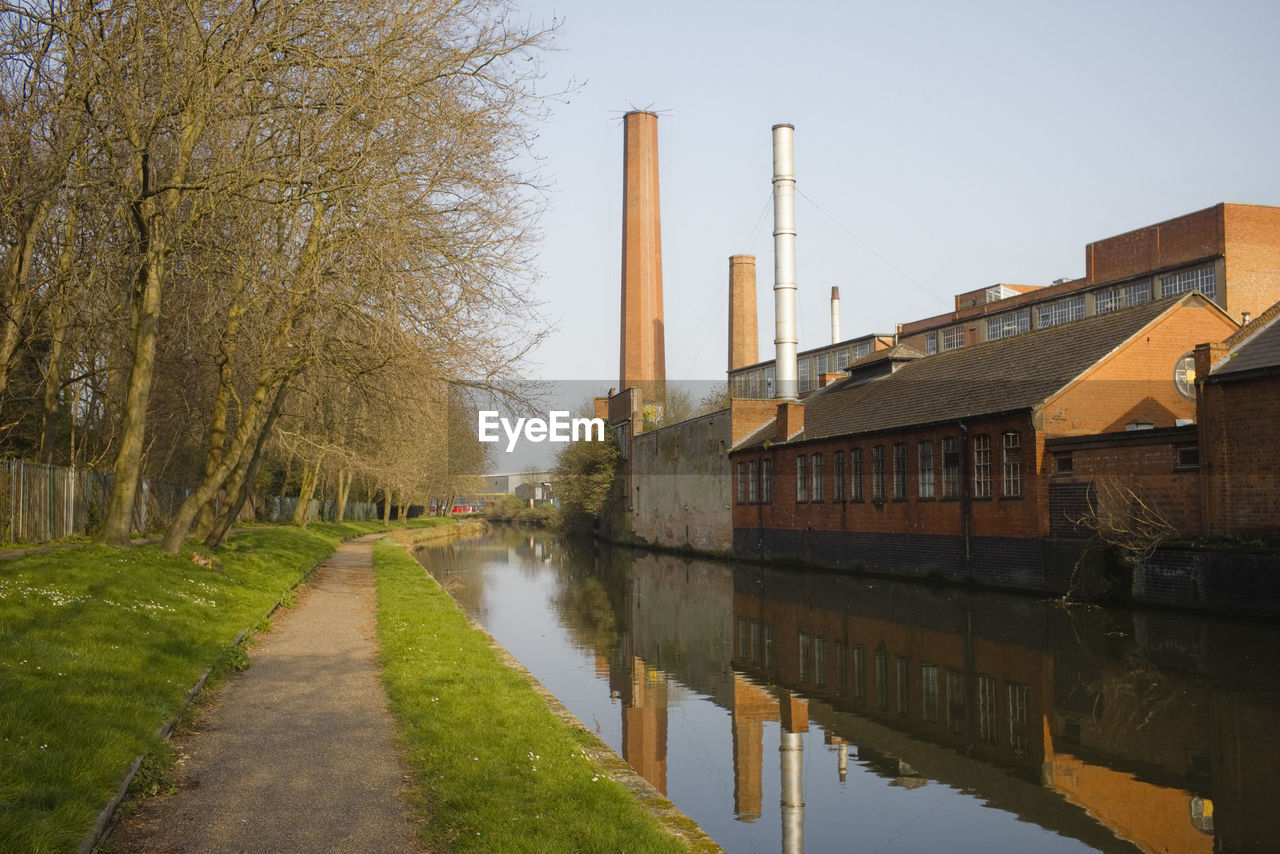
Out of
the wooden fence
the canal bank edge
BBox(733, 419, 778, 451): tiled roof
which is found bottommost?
the canal bank edge

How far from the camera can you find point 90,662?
297 inches

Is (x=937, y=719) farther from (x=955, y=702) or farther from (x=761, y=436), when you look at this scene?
(x=761, y=436)

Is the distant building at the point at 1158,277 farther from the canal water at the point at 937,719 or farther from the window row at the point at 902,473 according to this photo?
the canal water at the point at 937,719

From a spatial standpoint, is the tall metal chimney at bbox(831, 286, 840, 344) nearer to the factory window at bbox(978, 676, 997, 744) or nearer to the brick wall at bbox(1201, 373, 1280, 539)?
the brick wall at bbox(1201, 373, 1280, 539)

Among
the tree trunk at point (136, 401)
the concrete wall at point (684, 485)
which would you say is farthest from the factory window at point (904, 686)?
the concrete wall at point (684, 485)

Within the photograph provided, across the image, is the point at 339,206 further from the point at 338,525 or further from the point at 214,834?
the point at 338,525

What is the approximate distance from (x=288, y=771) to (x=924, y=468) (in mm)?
21188

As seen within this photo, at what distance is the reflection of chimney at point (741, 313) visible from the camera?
6166cm

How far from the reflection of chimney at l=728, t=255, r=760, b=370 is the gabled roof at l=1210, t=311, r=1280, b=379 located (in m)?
44.3

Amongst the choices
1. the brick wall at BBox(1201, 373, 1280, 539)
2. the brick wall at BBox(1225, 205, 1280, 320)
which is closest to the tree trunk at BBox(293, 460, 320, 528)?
the brick wall at BBox(1201, 373, 1280, 539)

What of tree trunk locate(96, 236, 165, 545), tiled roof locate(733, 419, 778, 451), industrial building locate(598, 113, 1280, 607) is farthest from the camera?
tiled roof locate(733, 419, 778, 451)

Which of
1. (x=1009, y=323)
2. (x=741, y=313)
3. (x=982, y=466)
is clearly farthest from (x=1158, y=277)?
(x=982, y=466)

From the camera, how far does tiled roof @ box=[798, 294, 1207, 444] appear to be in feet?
74.5

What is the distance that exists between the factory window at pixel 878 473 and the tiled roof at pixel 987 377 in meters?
0.66
